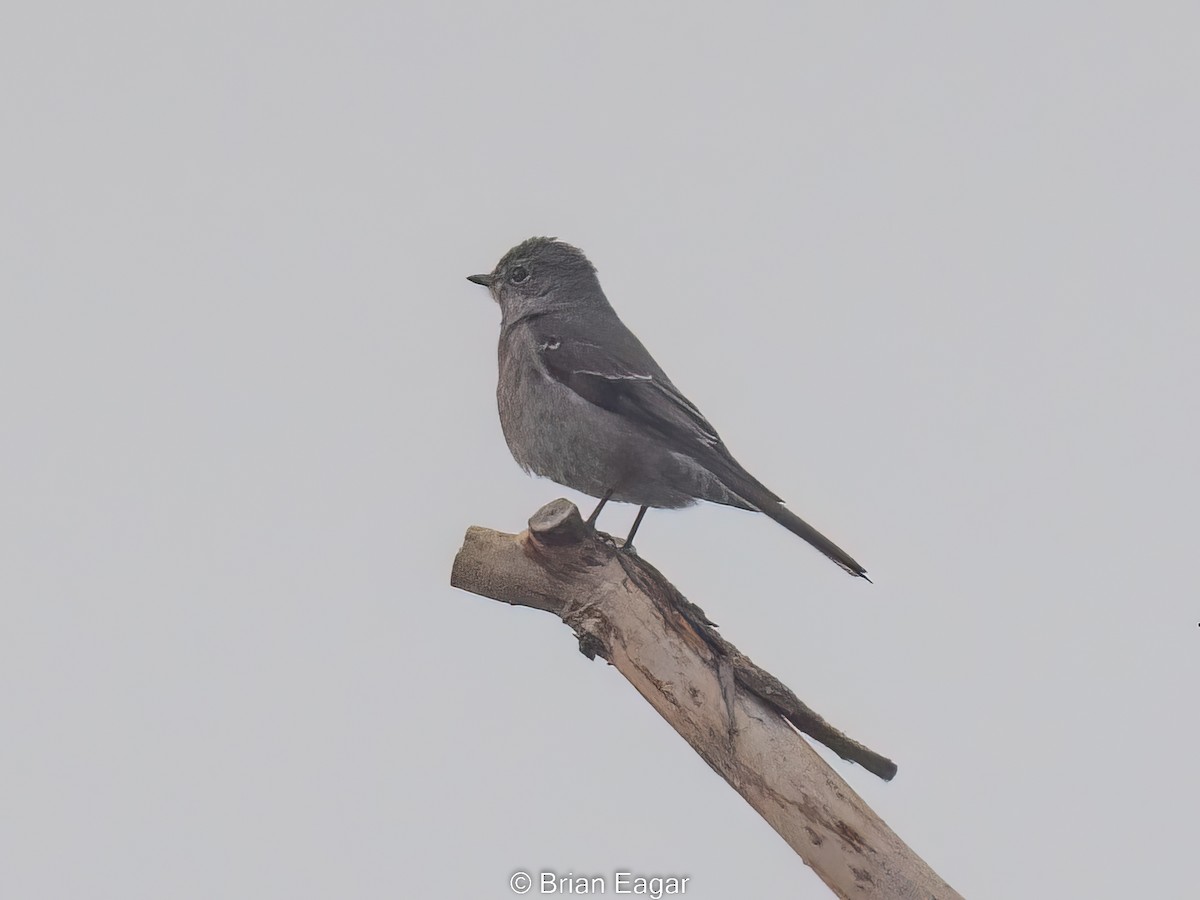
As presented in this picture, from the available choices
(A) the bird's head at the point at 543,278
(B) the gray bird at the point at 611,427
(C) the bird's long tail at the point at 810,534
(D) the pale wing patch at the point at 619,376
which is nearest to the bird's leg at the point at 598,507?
(B) the gray bird at the point at 611,427

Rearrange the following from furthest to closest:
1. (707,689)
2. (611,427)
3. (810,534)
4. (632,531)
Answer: (632,531) → (611,427) → (810,534) → (707,689)

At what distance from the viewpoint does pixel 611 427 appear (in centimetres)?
478

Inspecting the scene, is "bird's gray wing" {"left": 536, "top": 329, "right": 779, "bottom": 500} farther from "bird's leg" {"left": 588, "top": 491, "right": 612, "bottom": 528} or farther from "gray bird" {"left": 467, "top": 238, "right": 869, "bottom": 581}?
"bird's leg" {"left": 588, "top": 491, "right": 612, "bottom": 528}

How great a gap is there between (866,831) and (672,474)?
1.67 m

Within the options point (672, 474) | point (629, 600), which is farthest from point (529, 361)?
point (629, 600)

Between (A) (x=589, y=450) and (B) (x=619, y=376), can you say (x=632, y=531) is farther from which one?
(B) (x=619, y=376)

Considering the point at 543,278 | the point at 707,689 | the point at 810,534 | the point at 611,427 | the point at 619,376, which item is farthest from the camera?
the point at 543,278

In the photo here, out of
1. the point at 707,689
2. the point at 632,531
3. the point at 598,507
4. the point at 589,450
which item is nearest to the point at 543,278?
the point at 589,450

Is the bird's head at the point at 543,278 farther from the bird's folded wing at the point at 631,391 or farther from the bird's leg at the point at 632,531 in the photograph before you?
the bird's leg at the point at 632,531

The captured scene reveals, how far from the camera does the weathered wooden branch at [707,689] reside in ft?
13.7

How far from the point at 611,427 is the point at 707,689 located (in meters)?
1.21

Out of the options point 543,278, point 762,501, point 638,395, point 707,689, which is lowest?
point 707,689

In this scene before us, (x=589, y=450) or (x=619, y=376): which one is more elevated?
(x=619, y=376)

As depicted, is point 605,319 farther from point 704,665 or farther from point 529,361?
point 704,665
